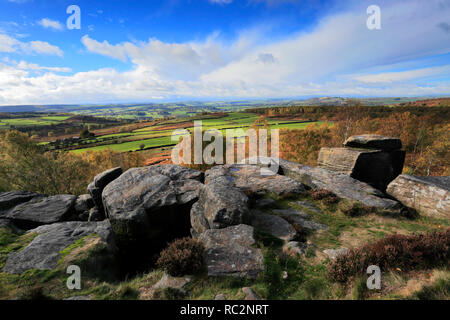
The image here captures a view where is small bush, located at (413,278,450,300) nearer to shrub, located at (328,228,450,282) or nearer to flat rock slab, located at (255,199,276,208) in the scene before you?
shrub, located at (328,228,450,282)

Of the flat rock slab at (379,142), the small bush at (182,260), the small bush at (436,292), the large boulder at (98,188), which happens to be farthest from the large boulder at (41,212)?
the flat rock slab at (379,142)

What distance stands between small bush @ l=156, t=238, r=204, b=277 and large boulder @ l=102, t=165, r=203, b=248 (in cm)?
537

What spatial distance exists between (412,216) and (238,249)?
12620mm

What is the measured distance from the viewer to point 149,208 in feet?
41.9

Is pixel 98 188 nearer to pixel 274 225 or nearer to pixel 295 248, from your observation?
pixel 274 225

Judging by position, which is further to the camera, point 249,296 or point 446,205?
point 446,205

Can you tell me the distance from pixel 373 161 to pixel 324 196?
8752 millimetres

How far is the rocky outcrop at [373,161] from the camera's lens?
18109mm
